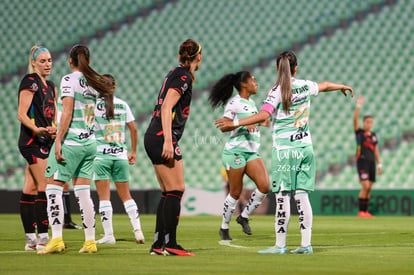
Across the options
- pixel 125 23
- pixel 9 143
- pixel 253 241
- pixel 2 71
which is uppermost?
pixel 125 23

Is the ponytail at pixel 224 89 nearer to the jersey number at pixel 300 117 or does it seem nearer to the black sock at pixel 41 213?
the jersey number at pixel 300 117

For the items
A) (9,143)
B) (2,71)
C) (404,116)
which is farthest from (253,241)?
(2,71)

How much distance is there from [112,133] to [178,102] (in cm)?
258

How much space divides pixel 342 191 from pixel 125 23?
8241 mm

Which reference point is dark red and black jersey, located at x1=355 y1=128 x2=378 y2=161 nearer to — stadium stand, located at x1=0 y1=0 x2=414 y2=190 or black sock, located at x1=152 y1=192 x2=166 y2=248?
stadium stand, located at x1=0 y1=0 x2=414 y2=190

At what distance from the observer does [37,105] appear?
7.20 m

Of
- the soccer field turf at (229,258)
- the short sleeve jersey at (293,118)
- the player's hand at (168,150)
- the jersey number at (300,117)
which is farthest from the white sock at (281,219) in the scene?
the player's hand at (168,150)

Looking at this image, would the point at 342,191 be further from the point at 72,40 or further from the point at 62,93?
the point at 62,93

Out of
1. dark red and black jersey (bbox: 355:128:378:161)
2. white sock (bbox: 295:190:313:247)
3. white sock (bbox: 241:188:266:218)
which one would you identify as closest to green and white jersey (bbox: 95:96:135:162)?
white sock (bbox: 241:188:266:218)

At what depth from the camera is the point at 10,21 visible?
20922 mm

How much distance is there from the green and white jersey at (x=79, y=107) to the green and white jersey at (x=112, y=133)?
170 centimetres

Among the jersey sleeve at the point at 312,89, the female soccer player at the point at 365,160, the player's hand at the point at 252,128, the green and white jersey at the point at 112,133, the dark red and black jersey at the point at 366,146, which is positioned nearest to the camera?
the jersey sleeve at the point at 312,89

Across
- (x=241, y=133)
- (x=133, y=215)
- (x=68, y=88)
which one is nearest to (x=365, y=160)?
(x=241, y=133)

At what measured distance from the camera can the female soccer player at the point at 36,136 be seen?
7.05 m
